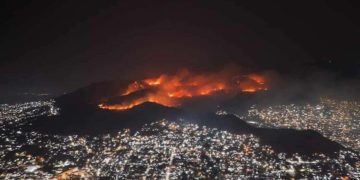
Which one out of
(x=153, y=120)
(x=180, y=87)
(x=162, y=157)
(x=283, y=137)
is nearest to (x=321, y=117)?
(x=283, y=137)

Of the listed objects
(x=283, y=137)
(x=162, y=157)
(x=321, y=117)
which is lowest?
(x=162, y=157)

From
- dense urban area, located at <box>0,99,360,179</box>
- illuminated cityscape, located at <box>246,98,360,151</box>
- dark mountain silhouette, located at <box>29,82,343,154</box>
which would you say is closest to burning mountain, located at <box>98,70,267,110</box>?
dark mountain silhouette, located at <box>29,82,343,154</box>

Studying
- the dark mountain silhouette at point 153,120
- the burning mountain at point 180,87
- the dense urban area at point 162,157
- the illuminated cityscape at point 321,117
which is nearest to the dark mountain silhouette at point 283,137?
the dark mountain silhouette at point 153,120

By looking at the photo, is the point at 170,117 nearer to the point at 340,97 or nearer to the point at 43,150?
the point at 43,150

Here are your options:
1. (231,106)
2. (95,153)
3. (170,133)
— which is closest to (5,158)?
(95,153)

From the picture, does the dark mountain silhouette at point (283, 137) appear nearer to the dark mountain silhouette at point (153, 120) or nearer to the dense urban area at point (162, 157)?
the dark mountain silhouette at point (153, 120)

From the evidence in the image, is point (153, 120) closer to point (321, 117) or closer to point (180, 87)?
point (180, 87)

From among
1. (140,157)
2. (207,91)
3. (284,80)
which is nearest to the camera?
(140,157)
